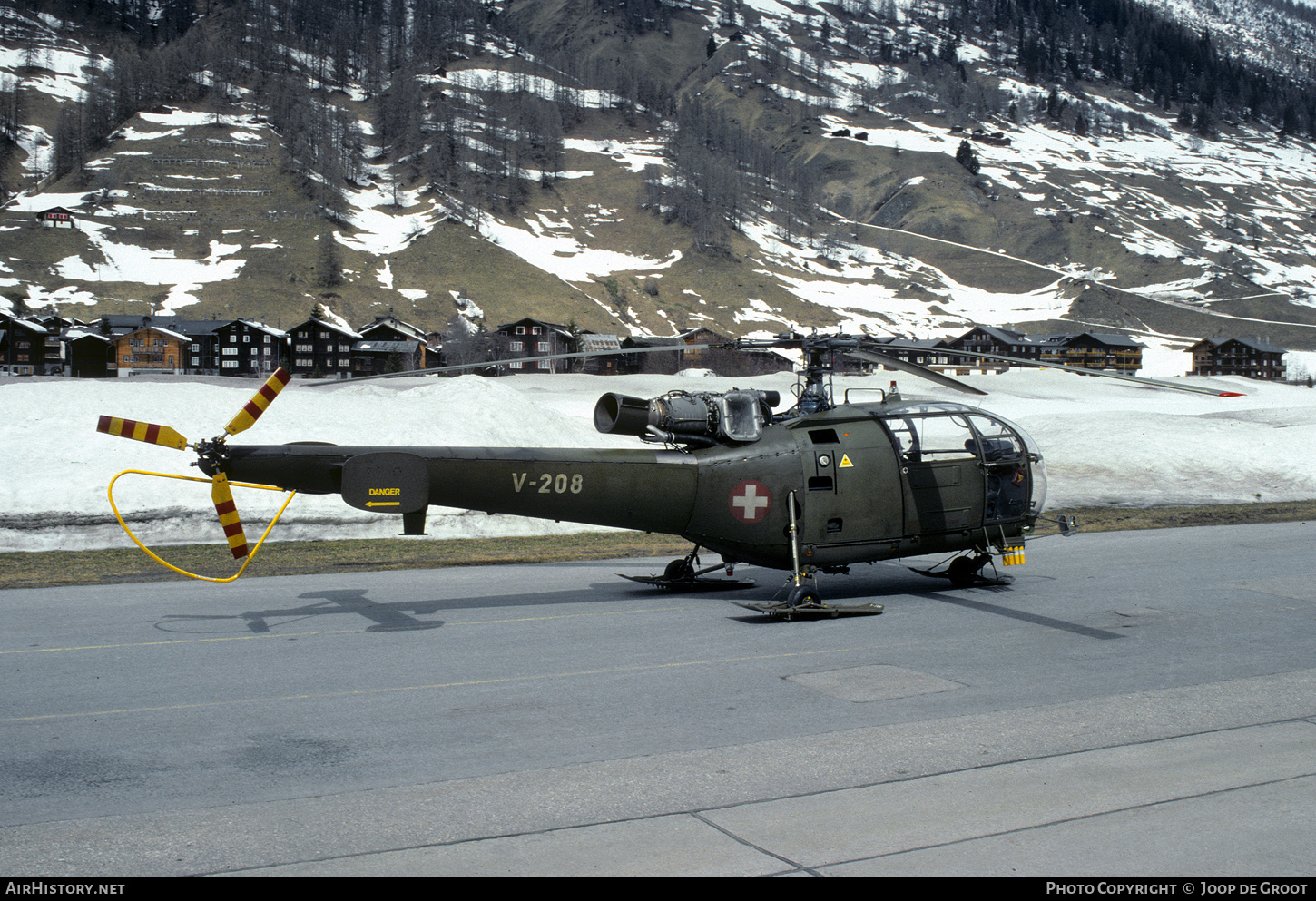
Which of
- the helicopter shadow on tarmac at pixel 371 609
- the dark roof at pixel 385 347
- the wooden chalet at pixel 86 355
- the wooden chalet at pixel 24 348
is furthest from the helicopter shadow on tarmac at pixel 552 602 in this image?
the wooden chalet at pixel 24 348

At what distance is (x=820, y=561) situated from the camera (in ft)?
46.6

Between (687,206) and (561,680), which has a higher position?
(687,206)

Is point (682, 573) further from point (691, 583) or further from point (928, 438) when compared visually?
point (928, 438)

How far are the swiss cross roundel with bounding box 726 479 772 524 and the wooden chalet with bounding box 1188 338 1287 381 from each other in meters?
135

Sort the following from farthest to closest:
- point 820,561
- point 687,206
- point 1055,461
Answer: point 687,206
point 1055,461
point 820,561

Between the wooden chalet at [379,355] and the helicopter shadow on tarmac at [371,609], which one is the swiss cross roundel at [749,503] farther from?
the wooden chalet at [379,355]

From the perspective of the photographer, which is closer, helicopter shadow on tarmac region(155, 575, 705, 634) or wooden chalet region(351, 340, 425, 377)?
helicopter shadow on tarmac region(155, 575, 705, 634)

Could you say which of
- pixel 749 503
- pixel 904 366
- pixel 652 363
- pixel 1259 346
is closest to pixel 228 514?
pixel 749 503

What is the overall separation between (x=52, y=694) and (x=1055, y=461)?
32027 millimetres

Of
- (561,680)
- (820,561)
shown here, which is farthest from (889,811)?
(820,561)

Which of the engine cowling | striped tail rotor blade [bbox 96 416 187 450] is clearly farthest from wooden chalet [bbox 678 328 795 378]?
striped tail rotor blade [bbox 96 416 187 450]

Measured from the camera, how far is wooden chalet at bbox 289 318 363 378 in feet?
382

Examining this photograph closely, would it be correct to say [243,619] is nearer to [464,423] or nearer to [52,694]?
[52,694]

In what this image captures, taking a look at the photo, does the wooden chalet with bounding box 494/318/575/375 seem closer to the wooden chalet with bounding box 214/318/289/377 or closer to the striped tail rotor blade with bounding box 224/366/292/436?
the wooden chalet with bounding box 214/318/289/377
